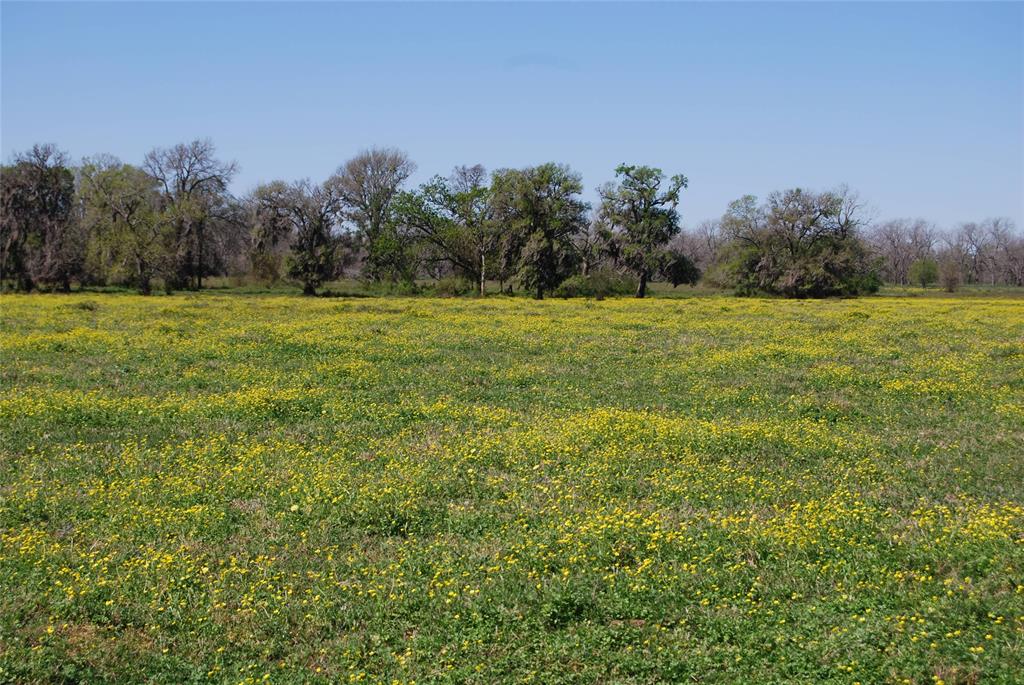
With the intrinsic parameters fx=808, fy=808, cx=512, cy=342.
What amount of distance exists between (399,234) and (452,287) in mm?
9208

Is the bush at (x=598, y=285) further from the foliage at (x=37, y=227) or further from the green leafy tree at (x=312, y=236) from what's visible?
the foliage at (x=37, y=227)

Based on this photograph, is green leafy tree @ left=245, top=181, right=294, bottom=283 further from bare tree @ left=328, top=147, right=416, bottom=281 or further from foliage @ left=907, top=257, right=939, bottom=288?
foliage @ left=907, top=257, right=939, bottom=288

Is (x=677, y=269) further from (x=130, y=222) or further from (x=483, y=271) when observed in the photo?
(x=130, y=222)

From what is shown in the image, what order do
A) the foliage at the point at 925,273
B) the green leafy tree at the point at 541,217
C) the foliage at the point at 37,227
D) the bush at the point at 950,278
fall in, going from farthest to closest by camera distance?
1. the foliage at the point at 925,273
2. the bush at the point at 950,278
3. the green leafy tree at the point at 541,217
4. the foliage at the point at 37,227

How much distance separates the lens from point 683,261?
252 ft

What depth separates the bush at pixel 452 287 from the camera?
233ft

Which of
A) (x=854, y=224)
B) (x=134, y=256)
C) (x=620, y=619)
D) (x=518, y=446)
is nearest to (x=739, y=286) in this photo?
(x=854, y=224)

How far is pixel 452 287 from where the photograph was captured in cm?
7119

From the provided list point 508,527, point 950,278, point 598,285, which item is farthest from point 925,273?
point 508,527

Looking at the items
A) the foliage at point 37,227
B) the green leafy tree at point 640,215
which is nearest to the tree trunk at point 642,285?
the green leafy tree at point 640,215

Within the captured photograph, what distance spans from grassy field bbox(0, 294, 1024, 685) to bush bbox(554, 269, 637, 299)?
50455mm

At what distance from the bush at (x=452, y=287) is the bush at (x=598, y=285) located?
820cm

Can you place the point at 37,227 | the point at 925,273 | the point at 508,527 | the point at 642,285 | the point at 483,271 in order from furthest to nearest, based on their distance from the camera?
1. the point at 925,273
2. the point at 642,285
3. the point at 483,271
4. the point at 37,227
5. the point at 508,527

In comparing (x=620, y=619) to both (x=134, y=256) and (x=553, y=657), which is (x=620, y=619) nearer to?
(x=553, y=657)
